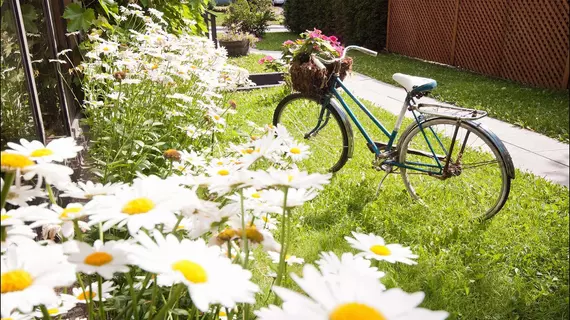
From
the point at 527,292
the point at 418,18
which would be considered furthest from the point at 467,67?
the point at 527,292

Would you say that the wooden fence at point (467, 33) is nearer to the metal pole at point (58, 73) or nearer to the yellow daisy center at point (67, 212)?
the yellow daisy center at point (67, 212)

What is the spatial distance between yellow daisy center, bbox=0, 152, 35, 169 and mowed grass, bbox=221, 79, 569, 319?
3.99 ft

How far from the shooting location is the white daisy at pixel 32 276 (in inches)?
20.6

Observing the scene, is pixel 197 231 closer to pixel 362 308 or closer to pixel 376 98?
pixel 362 308

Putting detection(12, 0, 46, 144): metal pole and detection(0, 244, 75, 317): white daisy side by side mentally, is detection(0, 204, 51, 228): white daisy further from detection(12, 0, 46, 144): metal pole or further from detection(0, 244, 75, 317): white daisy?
detection(12, 0, 46, 144): metal pole

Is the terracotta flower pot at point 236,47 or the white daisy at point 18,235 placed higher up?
the white daisy at point 18,235

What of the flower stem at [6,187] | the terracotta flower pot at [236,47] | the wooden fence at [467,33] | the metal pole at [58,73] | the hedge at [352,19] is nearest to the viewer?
the flower stem at [6,187]

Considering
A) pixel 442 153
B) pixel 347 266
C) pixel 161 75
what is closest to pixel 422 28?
pixel 442 153

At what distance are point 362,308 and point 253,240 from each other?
0.33 metres

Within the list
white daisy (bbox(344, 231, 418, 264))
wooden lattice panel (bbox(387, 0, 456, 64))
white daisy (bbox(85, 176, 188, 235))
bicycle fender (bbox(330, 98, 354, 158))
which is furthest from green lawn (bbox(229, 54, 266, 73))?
white daisy (bbox(85, 176, 188, 235))

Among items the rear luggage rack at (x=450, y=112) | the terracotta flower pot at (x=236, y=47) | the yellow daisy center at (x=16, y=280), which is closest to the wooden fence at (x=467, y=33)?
the rear luggage rack at (x=450, y=112)

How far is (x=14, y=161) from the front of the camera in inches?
25.2

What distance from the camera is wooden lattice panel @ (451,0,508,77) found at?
4.76 m

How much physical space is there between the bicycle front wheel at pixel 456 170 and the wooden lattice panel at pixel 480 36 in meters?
1.91
